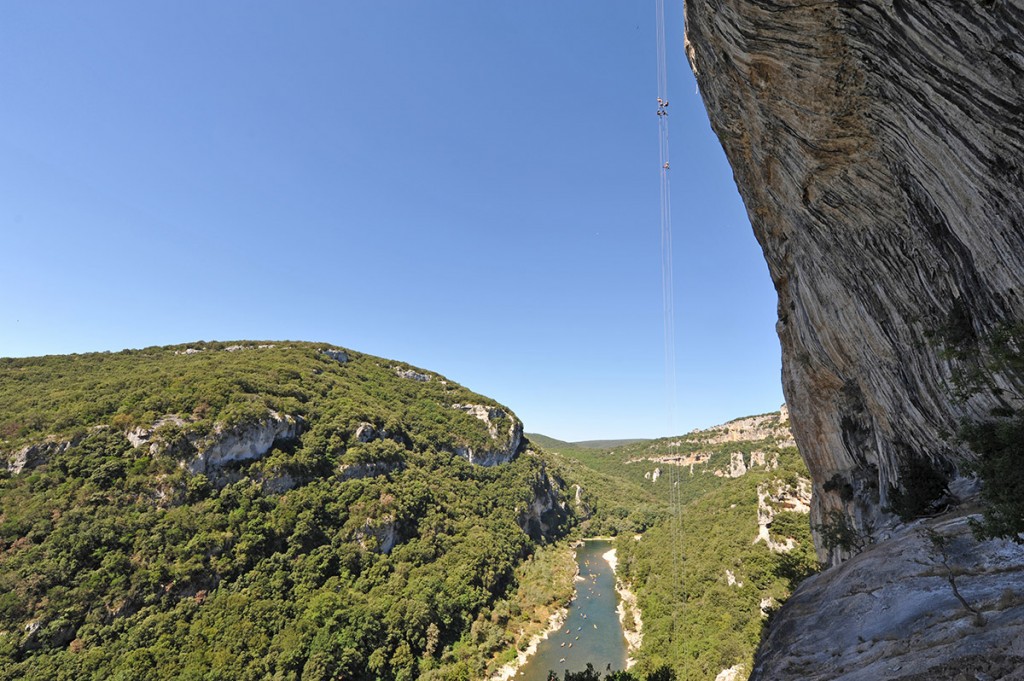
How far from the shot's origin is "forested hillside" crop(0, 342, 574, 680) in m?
32.3

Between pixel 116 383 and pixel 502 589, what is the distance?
66230mm

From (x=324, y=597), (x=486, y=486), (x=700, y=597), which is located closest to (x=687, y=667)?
(x=700, y=597)

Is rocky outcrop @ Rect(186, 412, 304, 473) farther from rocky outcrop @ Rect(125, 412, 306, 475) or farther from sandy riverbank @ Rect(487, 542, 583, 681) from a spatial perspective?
sandy riverbank @ Rect(487, 542, 583, 681)

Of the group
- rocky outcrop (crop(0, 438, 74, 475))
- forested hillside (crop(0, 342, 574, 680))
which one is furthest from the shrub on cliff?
rocky outcrop (crop(0, 438, 74, 475))

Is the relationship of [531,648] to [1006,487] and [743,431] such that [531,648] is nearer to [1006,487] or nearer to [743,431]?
[1006,487]

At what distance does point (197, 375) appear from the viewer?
64.4m

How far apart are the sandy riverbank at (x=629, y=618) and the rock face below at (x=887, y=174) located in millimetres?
35140

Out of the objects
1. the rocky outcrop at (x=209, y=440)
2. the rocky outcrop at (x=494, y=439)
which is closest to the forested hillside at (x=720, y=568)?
the rocky outcrop at (x=494, y=439)

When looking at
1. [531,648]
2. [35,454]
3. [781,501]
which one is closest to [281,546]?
[35,454]

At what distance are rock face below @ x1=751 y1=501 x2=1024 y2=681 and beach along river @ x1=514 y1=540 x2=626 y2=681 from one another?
34460 millimetres

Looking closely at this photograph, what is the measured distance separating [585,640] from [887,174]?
5143cm

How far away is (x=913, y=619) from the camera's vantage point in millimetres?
5887

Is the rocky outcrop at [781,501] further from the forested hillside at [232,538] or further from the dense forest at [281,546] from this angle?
the forested hillside at [232,538]

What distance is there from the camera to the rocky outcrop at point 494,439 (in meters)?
96.5
